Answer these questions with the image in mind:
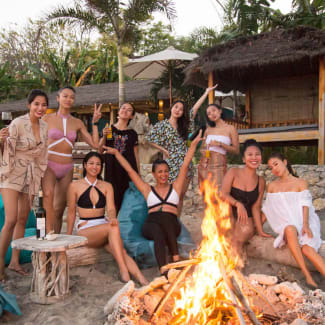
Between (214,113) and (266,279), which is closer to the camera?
(266,279)

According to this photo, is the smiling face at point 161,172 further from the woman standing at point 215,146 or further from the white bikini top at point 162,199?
the woman standing at point 215,146

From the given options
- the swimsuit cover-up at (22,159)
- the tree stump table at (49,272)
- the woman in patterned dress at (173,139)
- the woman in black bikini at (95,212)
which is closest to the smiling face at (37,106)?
the swimsuit cover-up at (22,159)

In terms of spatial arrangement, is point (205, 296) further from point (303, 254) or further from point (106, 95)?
point (106, 95)

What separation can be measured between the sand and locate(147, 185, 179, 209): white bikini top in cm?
83

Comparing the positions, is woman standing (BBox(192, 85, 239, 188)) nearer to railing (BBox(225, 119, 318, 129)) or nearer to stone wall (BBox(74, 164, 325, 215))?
stone wall (BBox(74, 164, 325, 215))

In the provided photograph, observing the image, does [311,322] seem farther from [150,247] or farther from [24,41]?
[24,41]

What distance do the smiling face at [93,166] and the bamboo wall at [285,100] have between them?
798 centimetres

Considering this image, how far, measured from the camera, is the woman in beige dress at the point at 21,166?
3607mm

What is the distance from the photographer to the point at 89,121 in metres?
19.4

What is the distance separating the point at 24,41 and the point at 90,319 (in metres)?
31.4

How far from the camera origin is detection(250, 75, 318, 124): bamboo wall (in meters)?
10.7

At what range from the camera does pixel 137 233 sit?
4.41m

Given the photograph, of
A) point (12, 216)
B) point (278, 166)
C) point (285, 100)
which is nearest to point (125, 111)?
point (12, 216)

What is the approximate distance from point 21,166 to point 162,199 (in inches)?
65.2
